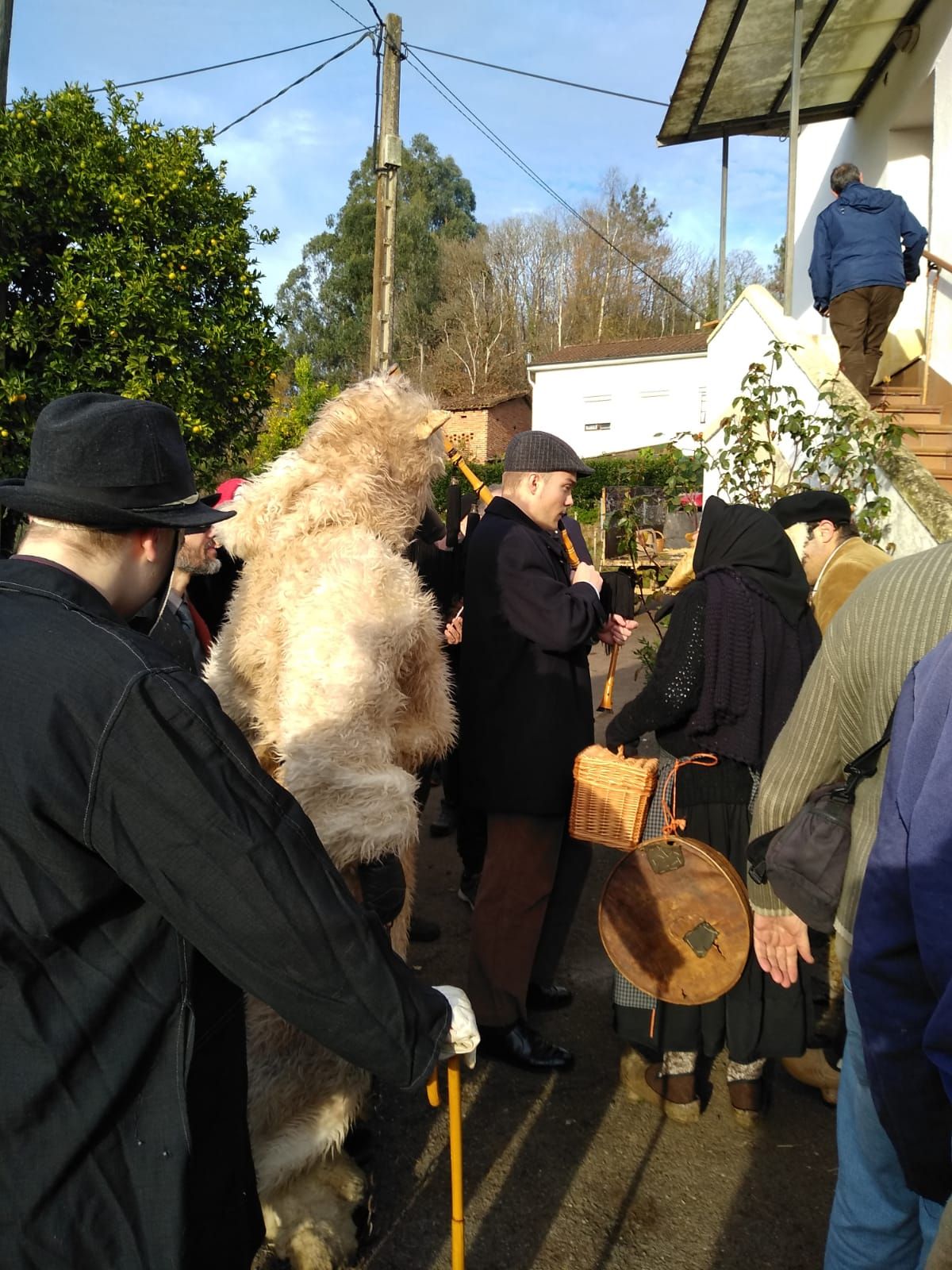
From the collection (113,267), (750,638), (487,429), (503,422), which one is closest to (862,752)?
(750,638)

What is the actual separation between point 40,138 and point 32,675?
7.19 metres

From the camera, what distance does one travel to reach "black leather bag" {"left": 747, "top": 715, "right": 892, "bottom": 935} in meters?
1.82

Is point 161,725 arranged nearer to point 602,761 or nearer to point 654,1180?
point 602,761

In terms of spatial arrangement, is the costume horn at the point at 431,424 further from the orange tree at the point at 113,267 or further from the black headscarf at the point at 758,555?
the orange tree at the point at 113,267

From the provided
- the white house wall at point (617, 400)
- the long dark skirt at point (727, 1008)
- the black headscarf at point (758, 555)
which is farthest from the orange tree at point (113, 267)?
the white house wall at point (617, 400)

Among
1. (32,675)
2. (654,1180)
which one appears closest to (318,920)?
(32,675)

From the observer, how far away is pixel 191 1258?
1.33 metres

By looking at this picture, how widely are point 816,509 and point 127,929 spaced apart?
3.21 metres

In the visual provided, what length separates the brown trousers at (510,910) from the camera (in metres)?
3.18

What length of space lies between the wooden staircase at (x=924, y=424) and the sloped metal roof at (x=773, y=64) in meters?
3.42

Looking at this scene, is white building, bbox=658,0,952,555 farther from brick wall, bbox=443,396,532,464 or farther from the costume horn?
brick wall, bbox=443,396,532,464

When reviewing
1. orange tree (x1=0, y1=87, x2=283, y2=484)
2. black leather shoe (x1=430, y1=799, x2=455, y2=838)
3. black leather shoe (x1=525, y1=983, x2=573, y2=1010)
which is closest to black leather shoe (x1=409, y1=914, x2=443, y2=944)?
black leather shoe (x1=525, y1=983, x2=573, y2=1010)

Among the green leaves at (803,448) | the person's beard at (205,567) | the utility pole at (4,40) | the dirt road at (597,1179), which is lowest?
the dirt road at (597,1179)

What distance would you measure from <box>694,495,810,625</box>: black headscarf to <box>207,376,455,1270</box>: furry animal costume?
109 centimetres
